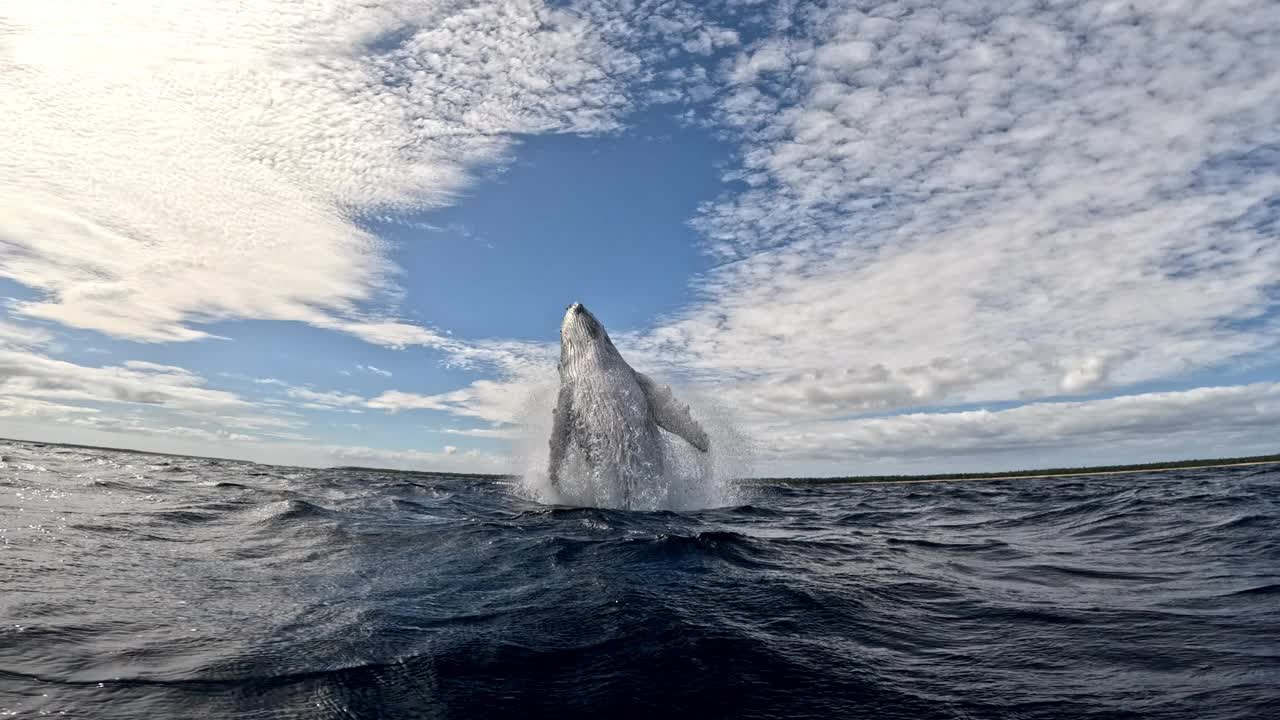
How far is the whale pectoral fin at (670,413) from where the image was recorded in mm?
18969

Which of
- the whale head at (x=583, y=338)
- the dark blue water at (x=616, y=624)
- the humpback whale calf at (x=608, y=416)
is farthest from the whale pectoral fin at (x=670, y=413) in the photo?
the dark blue water at (x=616, y=624)

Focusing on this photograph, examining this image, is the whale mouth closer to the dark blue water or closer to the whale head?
the whale head

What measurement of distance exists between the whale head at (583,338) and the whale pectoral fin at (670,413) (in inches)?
60.5

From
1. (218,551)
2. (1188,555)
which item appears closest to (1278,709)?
(1188,555)

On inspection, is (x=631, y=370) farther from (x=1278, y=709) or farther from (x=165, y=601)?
(x=1278, y=709)

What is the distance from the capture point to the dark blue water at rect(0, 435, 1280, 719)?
15.8 ft

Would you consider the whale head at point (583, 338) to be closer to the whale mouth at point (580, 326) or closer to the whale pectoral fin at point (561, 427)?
the whale mouth at point (580, 326)

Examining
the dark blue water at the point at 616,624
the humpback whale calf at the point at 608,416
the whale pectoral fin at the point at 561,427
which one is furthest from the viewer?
the whale pectoral fin at the point at 561,427

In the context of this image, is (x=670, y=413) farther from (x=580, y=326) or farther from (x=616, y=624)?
(x=616, y=624)

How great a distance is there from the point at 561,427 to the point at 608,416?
5.38ft

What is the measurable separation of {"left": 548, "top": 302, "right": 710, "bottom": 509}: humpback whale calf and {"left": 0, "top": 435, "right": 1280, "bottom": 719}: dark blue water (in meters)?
3.82

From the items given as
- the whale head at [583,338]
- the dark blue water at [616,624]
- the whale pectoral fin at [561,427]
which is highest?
the whale head at [583,338]

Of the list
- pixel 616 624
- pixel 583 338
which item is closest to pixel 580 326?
pixel 583 338

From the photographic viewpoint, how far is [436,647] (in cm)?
588
